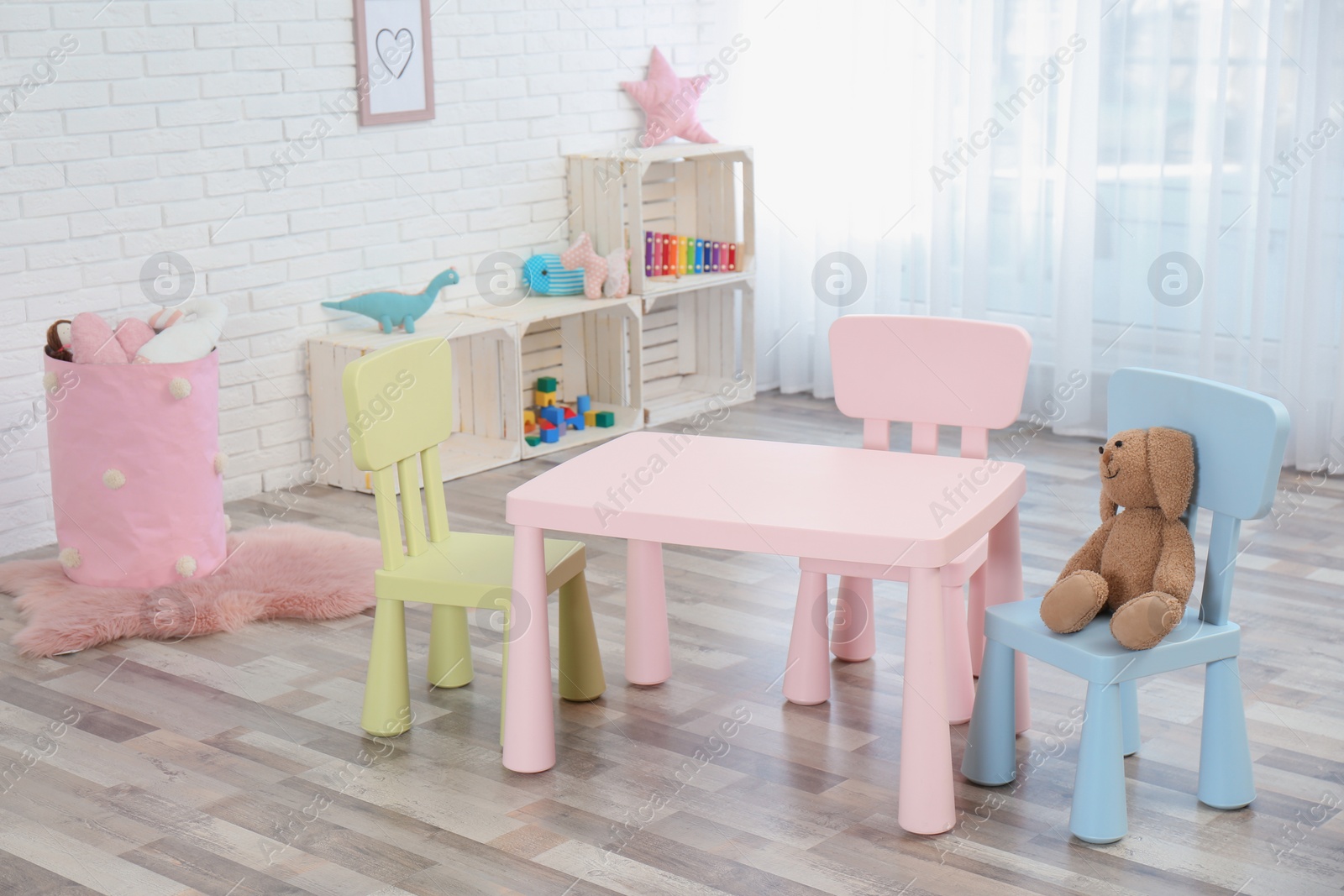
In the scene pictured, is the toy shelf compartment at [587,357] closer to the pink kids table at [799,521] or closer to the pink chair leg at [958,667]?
the pink kids table at [799,521]

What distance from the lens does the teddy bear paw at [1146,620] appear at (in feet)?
6.91

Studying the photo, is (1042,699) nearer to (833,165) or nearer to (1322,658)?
(1322,658)

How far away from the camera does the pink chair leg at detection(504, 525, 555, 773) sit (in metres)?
2.37

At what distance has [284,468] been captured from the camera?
4.29 metres

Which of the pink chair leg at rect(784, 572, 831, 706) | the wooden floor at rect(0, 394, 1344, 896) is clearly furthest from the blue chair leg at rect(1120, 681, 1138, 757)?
the pink chair leg at rect(784, 572, 831, 706)

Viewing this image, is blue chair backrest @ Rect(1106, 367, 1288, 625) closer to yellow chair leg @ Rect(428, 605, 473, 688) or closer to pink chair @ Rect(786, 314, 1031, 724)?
pink chair @ Rect(786, 314, 1031, 724)

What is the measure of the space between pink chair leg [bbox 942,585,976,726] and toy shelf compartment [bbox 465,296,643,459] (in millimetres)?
2226

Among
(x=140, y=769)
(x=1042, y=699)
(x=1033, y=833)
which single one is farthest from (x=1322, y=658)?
(x=140, y=769)

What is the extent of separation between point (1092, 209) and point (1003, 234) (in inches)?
14.6

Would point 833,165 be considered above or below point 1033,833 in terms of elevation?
above

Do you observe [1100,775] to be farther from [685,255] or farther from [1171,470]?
[685,255]

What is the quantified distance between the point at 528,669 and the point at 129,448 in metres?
1.40

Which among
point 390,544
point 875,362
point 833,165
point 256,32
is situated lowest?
point 390,544

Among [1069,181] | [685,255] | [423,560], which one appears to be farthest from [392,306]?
[1069,181]
